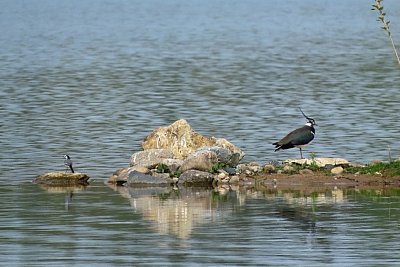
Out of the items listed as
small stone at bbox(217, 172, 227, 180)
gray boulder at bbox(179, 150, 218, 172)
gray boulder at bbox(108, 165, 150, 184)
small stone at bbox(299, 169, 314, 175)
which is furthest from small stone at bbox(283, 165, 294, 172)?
gray boulder at bbox(108, 165, 150, 184)

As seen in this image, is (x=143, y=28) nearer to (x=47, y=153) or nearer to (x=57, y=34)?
(x=57, y=34)

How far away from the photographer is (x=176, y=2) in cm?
18600

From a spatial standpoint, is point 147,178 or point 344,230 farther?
point 147,178

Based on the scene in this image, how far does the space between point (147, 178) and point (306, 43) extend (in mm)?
58598

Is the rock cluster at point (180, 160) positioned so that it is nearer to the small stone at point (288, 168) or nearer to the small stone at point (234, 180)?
the small stone at point (234, 180)

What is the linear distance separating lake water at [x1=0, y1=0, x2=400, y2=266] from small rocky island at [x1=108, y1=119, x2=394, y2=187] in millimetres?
852

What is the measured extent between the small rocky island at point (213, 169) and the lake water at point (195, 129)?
852 millimetres

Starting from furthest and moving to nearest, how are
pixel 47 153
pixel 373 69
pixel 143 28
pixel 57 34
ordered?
pixel 143 28 → pixel 57 34 → pixel 373 69 → pixel 47 153

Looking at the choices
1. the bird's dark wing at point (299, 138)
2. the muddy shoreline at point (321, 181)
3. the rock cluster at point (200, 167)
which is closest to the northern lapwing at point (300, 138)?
the bird's dark wing at point (299, 138)

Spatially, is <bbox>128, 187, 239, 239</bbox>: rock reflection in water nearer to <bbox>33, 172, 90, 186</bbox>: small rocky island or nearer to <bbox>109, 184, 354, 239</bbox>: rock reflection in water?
<bbox>109, 184, 354, 239</bbox>: rock reflection in water

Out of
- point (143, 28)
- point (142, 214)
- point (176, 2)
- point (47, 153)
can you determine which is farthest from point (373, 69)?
point (176, 2)

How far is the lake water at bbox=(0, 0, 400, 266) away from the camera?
2058 cm

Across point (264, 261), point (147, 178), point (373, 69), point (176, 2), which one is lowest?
point (264, 261)

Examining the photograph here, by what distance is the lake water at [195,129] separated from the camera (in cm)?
2058
